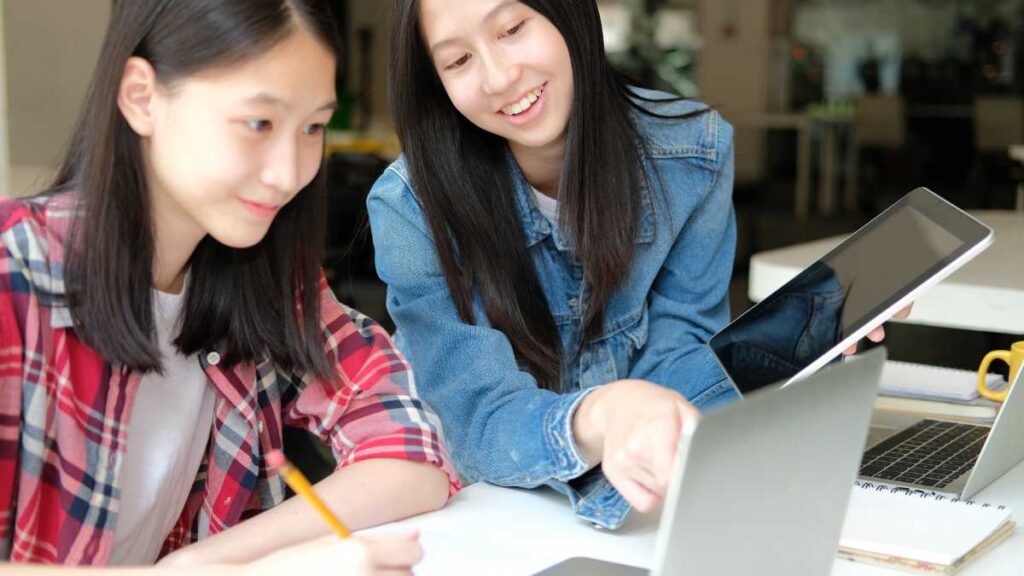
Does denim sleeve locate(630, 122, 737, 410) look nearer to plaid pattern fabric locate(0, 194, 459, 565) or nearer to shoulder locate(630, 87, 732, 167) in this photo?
shoulder locate(630, 87, 732, 167)

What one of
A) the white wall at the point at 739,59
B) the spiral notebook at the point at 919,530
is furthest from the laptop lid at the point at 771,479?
the white wall at the point at 739,59

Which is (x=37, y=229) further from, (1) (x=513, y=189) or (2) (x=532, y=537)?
(1) (x=513, y=189)

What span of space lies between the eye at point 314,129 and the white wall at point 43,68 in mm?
2845

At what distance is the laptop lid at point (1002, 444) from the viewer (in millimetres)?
1270

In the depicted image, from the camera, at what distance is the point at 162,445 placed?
4.19ft

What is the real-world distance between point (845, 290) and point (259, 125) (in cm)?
62

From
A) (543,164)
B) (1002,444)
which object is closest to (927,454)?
(1002,444)

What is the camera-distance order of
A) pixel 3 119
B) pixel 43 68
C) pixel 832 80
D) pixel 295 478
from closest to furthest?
pixel 295 478, pixel 3 119, pixel 43 68, pixel 832 80

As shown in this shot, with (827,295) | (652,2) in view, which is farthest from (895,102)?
(827,295)

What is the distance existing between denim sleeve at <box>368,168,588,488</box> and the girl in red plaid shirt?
83 mm

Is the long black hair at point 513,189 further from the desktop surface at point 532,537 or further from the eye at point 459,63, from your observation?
the desktop surface at point 532,537

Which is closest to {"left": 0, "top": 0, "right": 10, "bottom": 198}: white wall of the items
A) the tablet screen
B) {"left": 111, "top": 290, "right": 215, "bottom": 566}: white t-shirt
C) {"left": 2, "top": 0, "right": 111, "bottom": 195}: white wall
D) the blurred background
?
{"left": 2, "top": 0, "right": 111, "bottom": 195}: white wall

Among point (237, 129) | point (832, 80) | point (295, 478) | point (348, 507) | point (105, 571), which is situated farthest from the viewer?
point (832, 80)

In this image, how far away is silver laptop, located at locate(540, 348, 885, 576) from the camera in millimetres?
798
